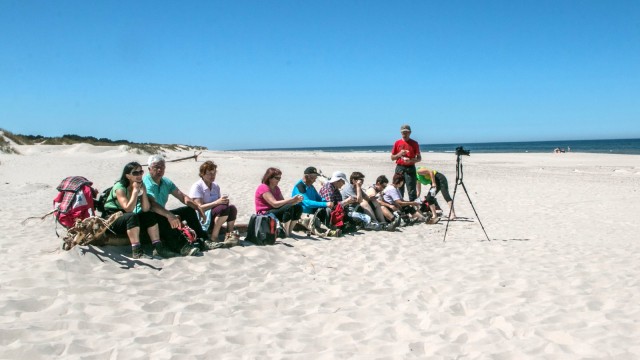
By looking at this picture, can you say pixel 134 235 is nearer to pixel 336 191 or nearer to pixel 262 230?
pixel 262 230

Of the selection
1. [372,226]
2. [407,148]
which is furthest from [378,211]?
[407,148]

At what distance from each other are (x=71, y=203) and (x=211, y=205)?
165 cm

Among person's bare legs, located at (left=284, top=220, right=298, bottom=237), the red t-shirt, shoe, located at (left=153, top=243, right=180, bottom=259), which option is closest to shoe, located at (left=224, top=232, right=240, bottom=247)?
shoe, located at (left=153, top=243, right=180, bottom=259)

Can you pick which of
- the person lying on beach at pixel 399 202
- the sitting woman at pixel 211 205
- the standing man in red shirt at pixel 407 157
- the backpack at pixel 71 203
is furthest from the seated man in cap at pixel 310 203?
the backpack at pixel 71 203

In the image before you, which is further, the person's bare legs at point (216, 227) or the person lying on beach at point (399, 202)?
the person lying on beach at point (399, 202)

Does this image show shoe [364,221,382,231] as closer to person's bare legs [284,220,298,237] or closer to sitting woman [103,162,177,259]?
person's bare legs [284,220,298,237]

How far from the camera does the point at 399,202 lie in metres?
8.10

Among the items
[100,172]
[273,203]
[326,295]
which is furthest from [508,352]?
[100,172]

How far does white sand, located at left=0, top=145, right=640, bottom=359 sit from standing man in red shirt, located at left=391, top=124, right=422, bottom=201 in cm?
143

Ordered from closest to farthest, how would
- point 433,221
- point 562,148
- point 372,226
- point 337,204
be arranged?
point 337,204
point 372,226
point 433,221
point 562,148

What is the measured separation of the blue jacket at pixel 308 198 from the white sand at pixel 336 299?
664 mm

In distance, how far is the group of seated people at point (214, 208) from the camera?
5160 mm

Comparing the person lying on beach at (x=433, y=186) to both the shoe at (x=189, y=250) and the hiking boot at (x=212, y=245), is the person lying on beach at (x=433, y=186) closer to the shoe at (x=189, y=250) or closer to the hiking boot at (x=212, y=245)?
the hiking boot at (x=212, y=245)

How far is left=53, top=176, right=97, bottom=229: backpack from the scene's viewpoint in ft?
16.4
